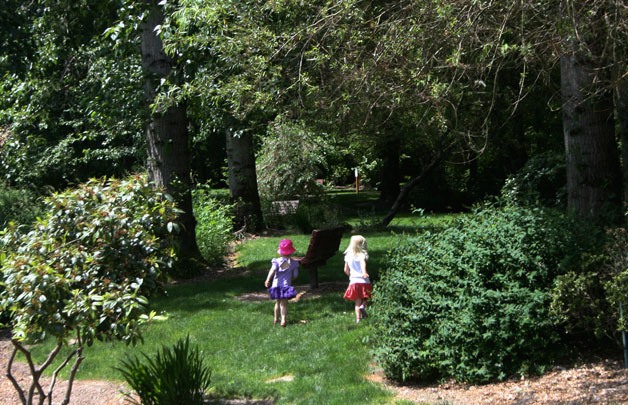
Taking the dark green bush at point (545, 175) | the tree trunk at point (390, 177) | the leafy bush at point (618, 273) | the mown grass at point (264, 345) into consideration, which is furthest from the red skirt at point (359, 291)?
the tree trunk at point (390, 177)

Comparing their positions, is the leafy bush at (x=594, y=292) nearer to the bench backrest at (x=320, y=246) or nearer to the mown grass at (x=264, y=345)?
the mown grass at (x=264, y=345)

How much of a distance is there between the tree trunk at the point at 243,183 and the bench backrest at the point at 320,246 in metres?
10.3

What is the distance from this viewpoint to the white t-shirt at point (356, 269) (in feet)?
32.8

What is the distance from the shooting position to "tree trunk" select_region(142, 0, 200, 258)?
1396cm

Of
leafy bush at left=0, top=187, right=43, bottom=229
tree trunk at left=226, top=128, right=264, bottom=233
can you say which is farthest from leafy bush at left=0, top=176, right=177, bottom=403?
tree trunk at left=226, top=128, right=264, bottom=233

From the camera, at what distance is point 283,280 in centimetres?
1045

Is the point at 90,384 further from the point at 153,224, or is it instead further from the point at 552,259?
the point at 552,259

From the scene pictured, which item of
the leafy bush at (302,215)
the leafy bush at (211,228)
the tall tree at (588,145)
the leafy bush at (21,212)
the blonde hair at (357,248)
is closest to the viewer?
the tall tree at (588,145)

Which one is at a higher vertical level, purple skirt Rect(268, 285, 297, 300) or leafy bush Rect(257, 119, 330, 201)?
leafy bush Rect(257, 119, 330, 201)

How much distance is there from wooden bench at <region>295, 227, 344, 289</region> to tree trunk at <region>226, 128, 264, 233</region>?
10119 mm

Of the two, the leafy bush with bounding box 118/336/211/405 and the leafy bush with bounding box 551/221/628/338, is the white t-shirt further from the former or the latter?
the leafy bush with bounding box 551/221/628/338

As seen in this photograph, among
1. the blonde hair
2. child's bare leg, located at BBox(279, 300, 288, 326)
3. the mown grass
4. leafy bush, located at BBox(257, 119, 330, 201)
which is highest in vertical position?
leafy bush, located at BBox(257, 119, 330, 201)

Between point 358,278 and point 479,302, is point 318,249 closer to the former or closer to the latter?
point 358,278

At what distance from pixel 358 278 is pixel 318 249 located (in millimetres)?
2125
